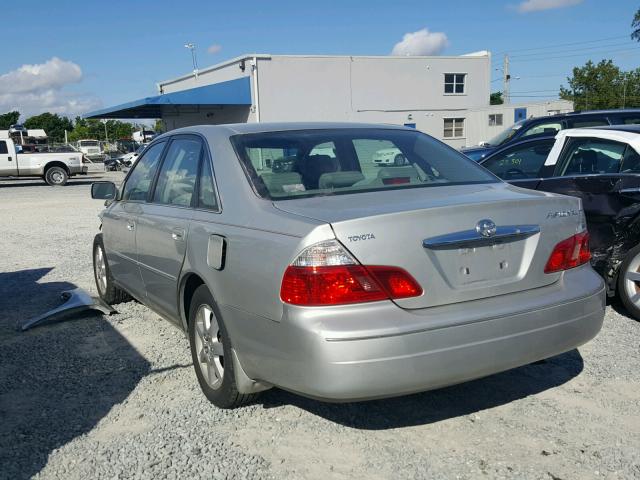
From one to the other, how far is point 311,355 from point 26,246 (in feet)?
28.7

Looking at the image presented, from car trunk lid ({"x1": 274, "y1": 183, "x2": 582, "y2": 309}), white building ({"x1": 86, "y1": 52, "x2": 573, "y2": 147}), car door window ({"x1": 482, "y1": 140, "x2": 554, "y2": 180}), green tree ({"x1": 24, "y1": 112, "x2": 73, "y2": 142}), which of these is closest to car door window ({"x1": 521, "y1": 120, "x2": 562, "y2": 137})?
car door window ({"x1": 482, "y1": 140, "x2": 554, "y2": 180})

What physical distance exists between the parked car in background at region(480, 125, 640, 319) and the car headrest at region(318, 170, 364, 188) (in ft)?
8.50

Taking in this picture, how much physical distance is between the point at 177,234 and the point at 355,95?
31.2 metres

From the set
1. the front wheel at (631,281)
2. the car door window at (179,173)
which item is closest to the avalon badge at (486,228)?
the car door window at (179,173)

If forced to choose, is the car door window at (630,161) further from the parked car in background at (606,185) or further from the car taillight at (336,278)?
the car taillight at (336,278)

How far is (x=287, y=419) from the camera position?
12.0 ft

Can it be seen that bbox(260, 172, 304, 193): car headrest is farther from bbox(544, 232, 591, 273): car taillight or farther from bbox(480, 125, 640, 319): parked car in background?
bbox(480, 125, 640, 319): parked car in background

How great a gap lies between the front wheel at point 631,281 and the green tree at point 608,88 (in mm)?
43524

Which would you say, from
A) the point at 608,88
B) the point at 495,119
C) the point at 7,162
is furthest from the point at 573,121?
the point at 608,88

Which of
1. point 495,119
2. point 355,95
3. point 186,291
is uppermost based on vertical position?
point 355,95

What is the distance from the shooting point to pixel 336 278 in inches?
114

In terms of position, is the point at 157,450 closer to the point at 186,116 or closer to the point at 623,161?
the point at 623,161

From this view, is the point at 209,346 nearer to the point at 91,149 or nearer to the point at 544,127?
the point at 544,127

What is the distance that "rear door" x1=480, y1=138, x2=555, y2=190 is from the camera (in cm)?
668
